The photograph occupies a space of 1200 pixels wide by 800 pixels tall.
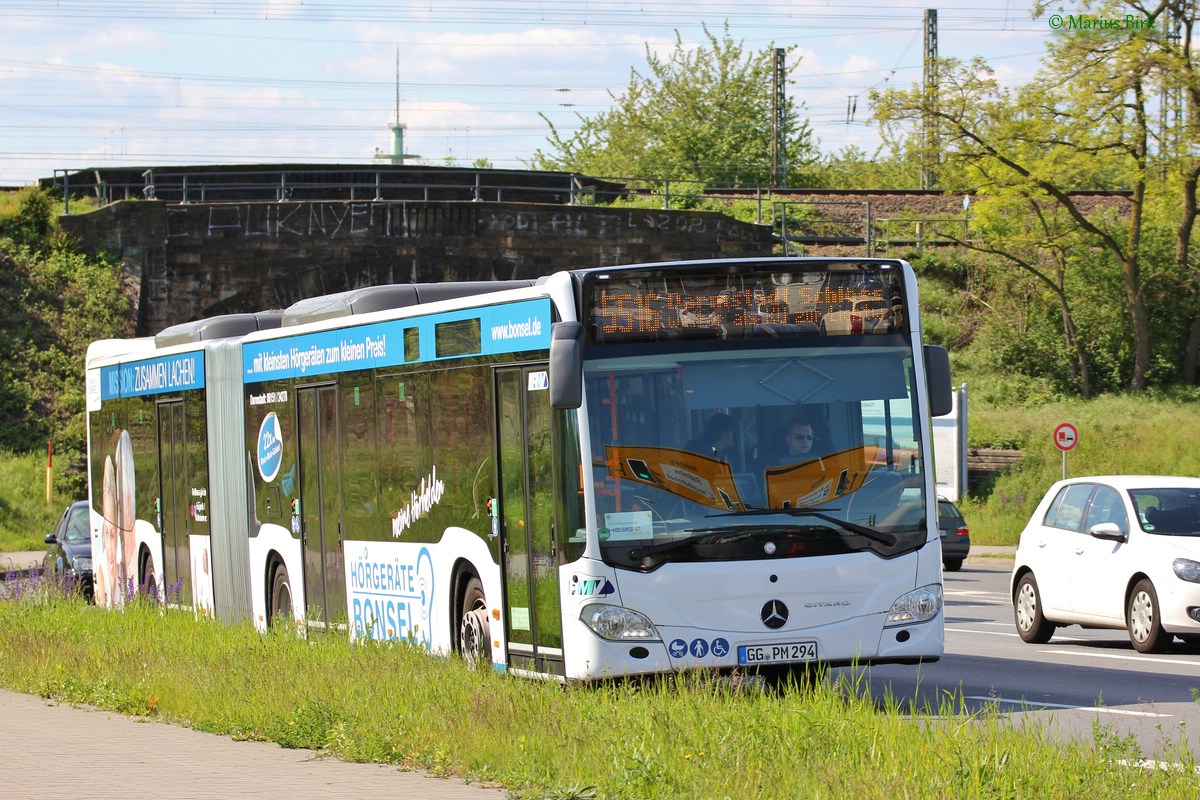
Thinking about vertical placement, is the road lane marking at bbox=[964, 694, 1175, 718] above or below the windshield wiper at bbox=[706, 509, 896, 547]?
below

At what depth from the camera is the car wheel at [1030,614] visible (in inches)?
650

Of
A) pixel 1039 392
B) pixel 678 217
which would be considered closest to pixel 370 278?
pixel 678 217

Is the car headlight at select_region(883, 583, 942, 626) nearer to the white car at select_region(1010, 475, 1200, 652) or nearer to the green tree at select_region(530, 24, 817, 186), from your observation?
the white car at select_region(1010, 475, 1200, 652)

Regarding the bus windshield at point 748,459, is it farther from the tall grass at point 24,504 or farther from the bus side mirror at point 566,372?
→ the tall grass at point 24,504

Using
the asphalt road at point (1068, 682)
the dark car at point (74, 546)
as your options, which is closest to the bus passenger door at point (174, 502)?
the dark car at point (74, 546)

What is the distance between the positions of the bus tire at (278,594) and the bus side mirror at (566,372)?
6429mm

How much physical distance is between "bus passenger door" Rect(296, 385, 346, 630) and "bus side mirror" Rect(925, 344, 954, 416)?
5.47m

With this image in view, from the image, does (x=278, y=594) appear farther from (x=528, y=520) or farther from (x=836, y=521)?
(x=836, y=521)

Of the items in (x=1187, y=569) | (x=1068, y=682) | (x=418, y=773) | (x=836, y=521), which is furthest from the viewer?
(x=1187, y=569)

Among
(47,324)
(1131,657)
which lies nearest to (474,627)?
(1131,657)

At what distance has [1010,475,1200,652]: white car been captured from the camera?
48.2 feet

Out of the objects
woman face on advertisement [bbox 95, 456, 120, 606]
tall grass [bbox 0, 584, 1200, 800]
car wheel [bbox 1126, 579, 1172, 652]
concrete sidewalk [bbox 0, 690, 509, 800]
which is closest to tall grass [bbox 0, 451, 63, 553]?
woman face on advertisement [bbox 95, 456, 120, 606]

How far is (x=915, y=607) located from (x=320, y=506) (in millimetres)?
6077

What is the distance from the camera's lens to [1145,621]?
15039 mm
